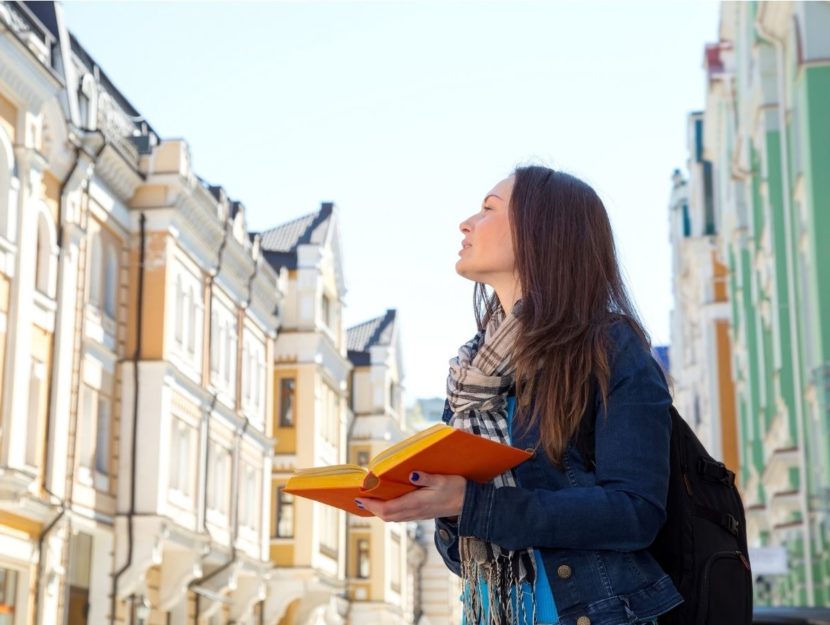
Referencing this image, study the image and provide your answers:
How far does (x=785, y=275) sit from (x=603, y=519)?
84.7ft

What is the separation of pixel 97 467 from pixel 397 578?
27749 mm

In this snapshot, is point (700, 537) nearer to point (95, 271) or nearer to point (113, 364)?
point (95, 271)

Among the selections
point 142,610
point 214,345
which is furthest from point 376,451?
point 142,610

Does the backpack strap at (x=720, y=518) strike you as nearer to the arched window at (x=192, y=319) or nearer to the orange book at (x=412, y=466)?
the orange book at (x=412, y=466)

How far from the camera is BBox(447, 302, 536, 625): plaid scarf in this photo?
317cm

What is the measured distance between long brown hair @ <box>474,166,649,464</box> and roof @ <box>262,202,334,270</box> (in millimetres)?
37905

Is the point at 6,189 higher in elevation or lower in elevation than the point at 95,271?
lower

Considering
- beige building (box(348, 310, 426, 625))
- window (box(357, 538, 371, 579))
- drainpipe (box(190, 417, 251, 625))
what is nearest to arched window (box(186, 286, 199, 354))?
drainpipe (box(190, 417, 251, 625))

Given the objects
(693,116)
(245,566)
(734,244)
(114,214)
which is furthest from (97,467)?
(693,116)

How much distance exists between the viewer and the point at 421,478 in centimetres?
307

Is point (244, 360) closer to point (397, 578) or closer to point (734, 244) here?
point (734, 244)

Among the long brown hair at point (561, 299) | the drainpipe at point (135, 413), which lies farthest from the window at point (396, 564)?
the long brown hair at point (561, 299)

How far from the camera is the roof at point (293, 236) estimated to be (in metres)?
42.1

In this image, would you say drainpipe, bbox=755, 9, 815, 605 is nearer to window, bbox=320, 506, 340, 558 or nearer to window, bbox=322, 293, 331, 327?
window, bbox=320, 506, 340, 558
